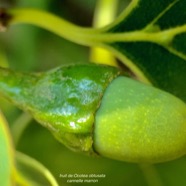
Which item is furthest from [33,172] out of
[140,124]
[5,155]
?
[140,124]

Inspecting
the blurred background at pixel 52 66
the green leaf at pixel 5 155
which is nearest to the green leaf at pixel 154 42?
the blurred background at pixel 52 66

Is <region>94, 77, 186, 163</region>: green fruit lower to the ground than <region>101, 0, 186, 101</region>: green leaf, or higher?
lower

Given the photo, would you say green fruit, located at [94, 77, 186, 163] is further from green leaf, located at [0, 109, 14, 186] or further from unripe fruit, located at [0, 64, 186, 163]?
green leaf, located at [0, 109, 14, 186]

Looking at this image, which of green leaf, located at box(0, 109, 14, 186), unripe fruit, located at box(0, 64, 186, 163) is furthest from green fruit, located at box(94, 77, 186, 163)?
green leaf, located at box(0, 109, 14, 186)

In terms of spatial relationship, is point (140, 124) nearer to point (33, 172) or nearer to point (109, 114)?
point (109, 114)

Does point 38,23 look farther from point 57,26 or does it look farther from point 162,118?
Result: point 162,118

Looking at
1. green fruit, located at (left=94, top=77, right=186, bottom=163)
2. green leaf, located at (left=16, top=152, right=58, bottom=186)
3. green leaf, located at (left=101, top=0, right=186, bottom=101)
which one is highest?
green leaf, located at (left=101, top=0, right=186, bottom=101)
